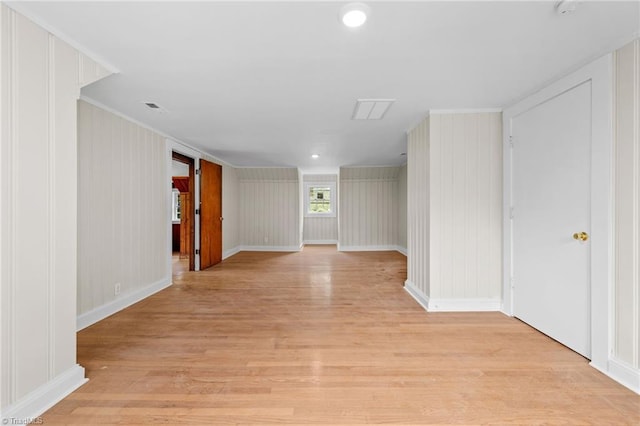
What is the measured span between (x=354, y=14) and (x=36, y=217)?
212 cm

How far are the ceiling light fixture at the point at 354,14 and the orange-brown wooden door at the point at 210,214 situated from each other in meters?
4.22

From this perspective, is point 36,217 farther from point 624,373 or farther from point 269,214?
point 269,214

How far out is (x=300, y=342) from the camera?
7.56ft

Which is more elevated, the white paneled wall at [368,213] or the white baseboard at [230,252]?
the white paneled wall at [368,213]

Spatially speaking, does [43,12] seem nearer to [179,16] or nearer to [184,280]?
[179,16]

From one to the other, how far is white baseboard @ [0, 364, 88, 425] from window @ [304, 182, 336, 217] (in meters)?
7.19

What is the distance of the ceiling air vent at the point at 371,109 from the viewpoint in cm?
270

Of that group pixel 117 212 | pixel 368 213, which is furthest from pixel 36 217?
pixel 368 213

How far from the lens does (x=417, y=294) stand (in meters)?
3.34

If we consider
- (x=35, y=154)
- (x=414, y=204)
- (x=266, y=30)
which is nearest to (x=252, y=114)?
(x=266, y=30)

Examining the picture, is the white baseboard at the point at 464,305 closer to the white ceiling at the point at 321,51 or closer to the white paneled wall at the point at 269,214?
the white ceiling at the point at 321,51

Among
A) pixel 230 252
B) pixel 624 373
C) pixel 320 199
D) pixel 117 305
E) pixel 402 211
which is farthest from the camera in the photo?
pixel 320 199

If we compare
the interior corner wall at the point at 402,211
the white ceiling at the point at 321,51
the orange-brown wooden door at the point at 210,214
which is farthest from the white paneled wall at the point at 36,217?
the interior corner wall at the point at 402,211

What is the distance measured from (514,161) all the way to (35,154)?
3921 millimetres
